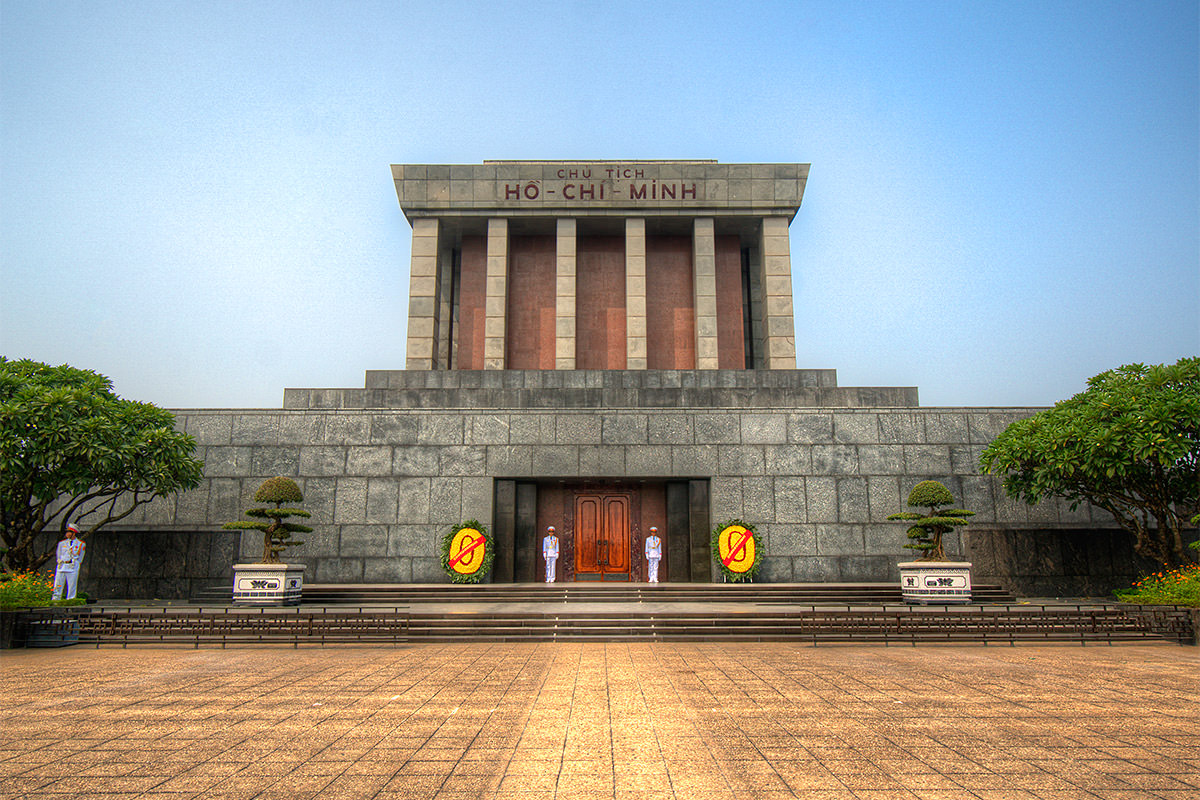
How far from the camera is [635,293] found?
30266 millimetres

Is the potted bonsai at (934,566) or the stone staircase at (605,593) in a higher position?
the potted bonsai at (934,566)

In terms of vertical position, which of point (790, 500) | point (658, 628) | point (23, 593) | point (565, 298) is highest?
point (565, 298)

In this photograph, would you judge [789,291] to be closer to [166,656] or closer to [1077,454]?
[1077,454]

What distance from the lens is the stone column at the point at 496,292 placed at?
29.8m

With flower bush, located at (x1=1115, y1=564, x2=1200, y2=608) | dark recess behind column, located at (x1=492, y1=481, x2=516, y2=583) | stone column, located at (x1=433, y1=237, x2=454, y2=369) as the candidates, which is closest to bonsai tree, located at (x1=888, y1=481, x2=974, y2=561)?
flower bush, located at (x1=1115, y1=564, x2=1200, y2=608)

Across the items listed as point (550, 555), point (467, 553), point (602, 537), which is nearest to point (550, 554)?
point (550, 555)

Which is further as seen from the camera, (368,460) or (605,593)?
(368,460)

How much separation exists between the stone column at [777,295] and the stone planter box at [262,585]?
19645 mm

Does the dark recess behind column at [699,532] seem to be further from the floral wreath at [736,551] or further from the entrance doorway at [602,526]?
the floral wreath at [736,551]

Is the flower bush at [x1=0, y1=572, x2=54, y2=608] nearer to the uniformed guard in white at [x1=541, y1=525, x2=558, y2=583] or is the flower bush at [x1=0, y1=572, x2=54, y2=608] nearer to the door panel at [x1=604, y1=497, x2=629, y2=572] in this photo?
the uniformed guard in white at [x1=541, y1=525, x2=558, y2=583]

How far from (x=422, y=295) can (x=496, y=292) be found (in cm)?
304

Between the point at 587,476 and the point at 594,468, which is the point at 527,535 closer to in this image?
the point at 587,476

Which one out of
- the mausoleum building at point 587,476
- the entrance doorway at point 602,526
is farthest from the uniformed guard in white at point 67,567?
the entrance doorway at point 602,526

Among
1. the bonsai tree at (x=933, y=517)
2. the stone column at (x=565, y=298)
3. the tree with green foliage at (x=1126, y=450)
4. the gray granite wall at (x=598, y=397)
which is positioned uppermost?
the stone column at (x=565, y=298)
